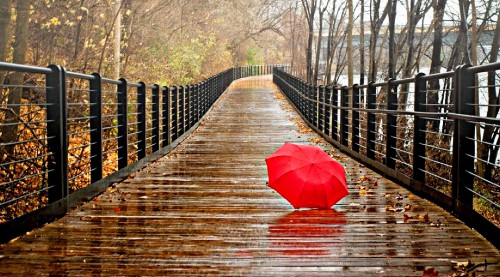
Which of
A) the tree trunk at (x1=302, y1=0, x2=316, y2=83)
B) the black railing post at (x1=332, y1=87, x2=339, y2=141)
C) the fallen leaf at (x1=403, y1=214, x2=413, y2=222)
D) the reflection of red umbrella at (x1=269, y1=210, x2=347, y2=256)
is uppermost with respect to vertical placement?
the tree trunk at (x1=302, y1=0, x2=316, y2=83)

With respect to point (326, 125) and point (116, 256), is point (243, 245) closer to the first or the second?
point (116, 256)

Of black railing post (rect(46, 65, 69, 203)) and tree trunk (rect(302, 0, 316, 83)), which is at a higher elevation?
tree trunk (rect(302, 0, 316, 83))

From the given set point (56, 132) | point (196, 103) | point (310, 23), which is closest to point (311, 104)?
point (196, 103)

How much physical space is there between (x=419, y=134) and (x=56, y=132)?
4036mm

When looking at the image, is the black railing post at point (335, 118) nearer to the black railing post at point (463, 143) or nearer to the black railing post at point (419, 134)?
the black railing post at point (419, 134)

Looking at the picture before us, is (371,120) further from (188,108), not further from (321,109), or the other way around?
(188,108)

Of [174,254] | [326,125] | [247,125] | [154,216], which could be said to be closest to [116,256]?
[174,254]

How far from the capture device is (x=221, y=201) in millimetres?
7121

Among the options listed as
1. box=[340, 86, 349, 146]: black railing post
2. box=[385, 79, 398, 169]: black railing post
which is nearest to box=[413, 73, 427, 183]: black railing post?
box=[385, 79, 398, 169]: black railing post

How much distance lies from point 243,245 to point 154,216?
1499 millimetres

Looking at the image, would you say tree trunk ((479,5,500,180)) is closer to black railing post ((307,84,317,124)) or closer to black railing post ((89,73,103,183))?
black railing post ((307,84,317,124))

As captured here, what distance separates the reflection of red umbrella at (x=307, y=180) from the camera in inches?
247

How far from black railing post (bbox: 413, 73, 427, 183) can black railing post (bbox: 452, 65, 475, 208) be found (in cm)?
142

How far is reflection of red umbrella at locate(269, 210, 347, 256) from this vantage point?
15.7 ft
